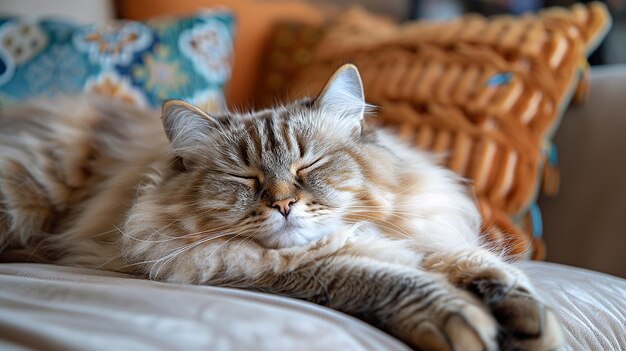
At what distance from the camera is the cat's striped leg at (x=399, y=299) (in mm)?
804

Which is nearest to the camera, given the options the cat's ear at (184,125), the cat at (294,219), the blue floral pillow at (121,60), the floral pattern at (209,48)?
the cat at (294,219)

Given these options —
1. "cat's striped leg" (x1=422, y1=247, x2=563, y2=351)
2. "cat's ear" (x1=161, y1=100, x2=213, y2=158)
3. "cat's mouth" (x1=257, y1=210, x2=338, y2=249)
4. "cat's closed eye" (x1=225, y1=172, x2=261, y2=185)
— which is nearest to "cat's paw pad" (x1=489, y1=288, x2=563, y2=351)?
"cat's striped leg" (x1=422, y1=247, x2=563, y2=351)

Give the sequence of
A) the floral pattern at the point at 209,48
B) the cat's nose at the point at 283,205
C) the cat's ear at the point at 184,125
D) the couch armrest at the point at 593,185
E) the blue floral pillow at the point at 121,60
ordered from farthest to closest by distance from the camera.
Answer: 1. the floral pattern at the point at 209,48
2. the blue floral pillow at the point at 121,60
3. the couch armrest at the point at 593,185
4. the cat's ear at the point at 184,125
5. the cat's nose at the point at 283,205

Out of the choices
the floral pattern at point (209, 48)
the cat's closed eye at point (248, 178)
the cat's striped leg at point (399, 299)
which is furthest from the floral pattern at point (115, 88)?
the cat's striped leg at point (399, 299)

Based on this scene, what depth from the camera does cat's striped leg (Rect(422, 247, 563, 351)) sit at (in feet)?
2.69

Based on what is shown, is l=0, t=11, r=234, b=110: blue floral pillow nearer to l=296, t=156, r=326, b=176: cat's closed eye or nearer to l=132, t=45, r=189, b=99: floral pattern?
l=132, t=45, r=189, b=99: floral pattern

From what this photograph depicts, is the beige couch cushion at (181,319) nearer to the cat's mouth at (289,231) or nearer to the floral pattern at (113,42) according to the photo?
the cat's mouth at (289,231)

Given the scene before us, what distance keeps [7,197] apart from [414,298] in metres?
1.04

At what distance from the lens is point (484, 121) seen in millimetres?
1557

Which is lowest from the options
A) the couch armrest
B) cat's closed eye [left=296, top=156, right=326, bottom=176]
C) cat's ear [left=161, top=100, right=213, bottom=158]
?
the couch armrest

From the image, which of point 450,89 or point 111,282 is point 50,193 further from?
point 450,89

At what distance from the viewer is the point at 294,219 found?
1050mm

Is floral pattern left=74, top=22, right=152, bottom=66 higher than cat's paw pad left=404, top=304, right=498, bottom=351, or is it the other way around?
floral pattern left=74, top=22, right=152, bottom=66

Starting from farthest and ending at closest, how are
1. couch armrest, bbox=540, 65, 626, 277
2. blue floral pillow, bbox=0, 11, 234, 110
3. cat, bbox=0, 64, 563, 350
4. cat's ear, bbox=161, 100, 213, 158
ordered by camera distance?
blue floral pillow, bbox=0, 11, 234, 110, couch armrest, bbox=540, 65, 626, 277, cat's ear, bbox=161, 100, 213, 158, cat, bbox=0, 64, 563, 350
